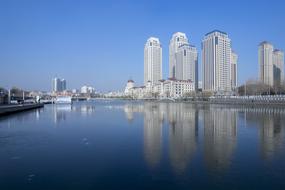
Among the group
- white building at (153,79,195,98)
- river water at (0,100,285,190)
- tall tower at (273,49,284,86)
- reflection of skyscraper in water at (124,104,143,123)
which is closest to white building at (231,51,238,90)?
white building at (153,79,195,98)

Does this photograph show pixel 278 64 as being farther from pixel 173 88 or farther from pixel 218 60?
pixel 173 88

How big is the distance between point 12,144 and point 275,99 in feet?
221

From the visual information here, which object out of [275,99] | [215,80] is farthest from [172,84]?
[275,99]

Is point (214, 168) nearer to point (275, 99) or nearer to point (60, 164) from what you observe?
point (60, 164)

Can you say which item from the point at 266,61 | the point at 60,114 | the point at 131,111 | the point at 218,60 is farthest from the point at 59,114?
the point at 266,61

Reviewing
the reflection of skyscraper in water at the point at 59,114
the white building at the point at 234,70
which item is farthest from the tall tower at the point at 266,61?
the reflection of skyscraper in water at the point at 59,114

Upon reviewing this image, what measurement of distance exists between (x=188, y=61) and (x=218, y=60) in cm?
5517

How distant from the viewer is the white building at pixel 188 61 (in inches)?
7505

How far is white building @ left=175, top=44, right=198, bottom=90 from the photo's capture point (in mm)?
190625

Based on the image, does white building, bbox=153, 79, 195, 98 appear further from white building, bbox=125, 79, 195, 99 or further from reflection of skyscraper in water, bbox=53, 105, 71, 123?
reflection of skyscraper in water, bbox=53, 105, 71, 123

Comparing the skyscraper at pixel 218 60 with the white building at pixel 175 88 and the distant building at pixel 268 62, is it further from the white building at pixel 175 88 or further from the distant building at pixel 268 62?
the white building at pixel 175 88

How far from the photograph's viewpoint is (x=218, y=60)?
13762cm

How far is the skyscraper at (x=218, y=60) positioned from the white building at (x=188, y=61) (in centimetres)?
4511

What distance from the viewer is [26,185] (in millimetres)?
7637
